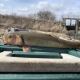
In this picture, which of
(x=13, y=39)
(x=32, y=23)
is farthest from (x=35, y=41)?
(x=32, y=23)

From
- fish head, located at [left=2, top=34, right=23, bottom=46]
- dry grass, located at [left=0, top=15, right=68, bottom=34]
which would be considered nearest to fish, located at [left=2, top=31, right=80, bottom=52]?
fish head, located at [left=2, top=34, right=23, bottom=46]

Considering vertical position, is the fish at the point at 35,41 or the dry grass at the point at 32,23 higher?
the fish at the point at 35,41

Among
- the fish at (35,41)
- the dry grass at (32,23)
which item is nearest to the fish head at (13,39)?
the fish at (35,41)

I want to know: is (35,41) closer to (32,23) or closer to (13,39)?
(13,39)

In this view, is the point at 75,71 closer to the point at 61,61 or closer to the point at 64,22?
the point at 61,61

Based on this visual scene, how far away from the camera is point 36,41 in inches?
115

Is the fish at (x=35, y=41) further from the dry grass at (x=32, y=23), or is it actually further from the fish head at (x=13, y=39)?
the dry grass at (x=32, y=23)

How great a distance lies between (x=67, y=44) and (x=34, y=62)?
103 centimetres

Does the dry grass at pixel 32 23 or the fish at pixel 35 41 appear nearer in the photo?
the fish at pixel 35 41

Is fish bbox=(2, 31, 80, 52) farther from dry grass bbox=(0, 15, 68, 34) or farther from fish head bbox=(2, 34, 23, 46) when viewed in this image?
dry grass bbox=(0, 15, 68, 34)

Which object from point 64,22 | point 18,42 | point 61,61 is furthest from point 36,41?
point 64,22

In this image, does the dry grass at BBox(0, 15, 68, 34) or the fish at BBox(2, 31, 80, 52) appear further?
the dry grass at BBox(0, 15, 68, 34)

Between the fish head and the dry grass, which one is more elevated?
the fish head

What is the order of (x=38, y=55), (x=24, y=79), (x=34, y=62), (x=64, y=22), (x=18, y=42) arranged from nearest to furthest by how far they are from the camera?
1. (x=24, y=79)
2. (x=34, y=62)
3. (x=38, y=55)
4. (x=18, y=42)
5. (x=64, y=22)
